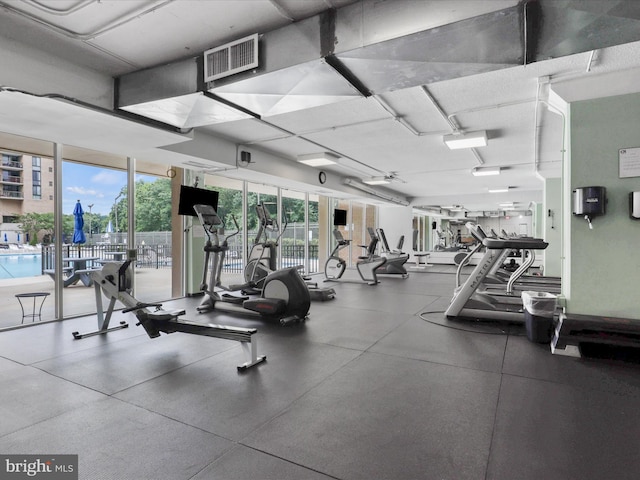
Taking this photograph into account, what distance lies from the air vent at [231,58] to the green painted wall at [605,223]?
10.2 feet

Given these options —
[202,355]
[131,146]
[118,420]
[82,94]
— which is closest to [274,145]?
[131,146]

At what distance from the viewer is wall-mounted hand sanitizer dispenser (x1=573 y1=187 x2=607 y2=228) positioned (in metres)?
3.39

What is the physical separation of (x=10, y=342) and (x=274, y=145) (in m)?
4.69

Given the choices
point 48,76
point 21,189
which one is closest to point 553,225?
point 48,76

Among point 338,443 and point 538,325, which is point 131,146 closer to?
point 338,443

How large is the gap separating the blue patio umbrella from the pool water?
0.52 m

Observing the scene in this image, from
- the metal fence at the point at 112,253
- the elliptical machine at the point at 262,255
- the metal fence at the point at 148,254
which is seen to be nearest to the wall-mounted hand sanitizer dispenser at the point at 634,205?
the elliptical machine at the point at 262,255

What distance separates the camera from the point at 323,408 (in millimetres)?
2479

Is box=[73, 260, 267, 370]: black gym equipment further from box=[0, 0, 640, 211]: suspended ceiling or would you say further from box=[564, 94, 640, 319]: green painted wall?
box=[564, 94, 640, 319]: green painted wall

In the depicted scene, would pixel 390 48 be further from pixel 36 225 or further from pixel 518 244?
pixel 36 225

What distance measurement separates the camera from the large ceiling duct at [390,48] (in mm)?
Result: 2100

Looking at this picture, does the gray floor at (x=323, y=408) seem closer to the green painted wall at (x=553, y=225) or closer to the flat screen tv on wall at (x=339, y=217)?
the green painted wall at (x=553, y=225)

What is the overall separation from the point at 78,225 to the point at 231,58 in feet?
13.3

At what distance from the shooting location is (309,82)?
2.90m
